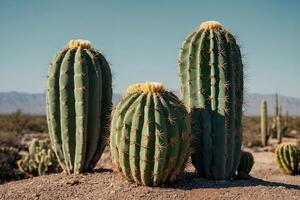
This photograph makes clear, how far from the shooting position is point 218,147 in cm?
674

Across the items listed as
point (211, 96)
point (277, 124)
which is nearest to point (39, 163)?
point (211, 96)

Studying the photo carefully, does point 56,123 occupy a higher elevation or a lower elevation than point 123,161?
higher

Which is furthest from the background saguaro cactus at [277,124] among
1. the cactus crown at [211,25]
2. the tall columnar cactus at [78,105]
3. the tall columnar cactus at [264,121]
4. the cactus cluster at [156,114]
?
the tall columnar cactus at [78,105]

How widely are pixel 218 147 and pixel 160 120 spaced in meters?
1.38

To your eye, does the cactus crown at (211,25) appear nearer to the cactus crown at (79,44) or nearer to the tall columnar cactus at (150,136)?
the tall columnar cactus at (150,136)

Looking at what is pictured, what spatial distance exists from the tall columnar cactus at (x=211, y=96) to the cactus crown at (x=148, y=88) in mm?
821

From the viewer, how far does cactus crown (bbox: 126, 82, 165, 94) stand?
608cm

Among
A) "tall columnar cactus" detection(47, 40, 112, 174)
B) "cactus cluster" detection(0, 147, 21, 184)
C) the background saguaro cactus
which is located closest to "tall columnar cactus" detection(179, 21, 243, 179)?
"tall columnar cactus" detection(47, 40, 112, 174)

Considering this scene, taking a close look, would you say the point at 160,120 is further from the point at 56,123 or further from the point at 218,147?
the point at 56,123

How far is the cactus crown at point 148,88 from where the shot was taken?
6.08 m

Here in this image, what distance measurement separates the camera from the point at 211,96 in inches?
266

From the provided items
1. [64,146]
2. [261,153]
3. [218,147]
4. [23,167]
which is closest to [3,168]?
[23,167]

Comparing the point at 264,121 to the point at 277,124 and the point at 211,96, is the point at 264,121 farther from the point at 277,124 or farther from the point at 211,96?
the point at 211,96

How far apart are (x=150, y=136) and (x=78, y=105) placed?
1.71 m
